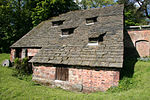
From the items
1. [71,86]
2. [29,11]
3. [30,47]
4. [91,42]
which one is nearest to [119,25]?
[91,42]

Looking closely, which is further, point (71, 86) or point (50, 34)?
point (50, 34)

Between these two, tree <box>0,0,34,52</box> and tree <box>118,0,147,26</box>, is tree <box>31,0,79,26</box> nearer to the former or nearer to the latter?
tree <box>0,0,34,52</box>

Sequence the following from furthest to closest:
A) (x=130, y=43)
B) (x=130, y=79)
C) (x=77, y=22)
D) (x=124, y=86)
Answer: (x=130, y=43)
(x=77, y=22)
(x=130, y=79)
(x=124, y=86)

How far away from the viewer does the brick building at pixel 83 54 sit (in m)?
7.98

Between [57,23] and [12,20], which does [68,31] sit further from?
[12,20]

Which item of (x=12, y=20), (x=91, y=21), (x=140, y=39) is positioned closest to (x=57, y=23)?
(x=91, y=21)

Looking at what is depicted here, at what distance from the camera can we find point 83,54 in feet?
30.1

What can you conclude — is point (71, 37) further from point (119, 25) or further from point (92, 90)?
point (92, 90)

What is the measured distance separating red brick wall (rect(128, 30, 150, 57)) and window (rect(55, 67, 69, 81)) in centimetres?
1074

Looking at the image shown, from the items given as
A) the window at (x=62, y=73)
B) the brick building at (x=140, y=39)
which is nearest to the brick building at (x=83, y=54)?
the window at (x=62, y=73)

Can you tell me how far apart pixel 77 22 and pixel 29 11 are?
51.4 ft

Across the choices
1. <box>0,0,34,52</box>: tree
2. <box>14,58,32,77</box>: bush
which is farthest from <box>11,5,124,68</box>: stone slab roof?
<box>0,0,34,52</box>: tree

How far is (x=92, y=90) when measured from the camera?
809 centimetres

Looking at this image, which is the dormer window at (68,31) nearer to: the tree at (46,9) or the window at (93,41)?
the window at (93,41)
